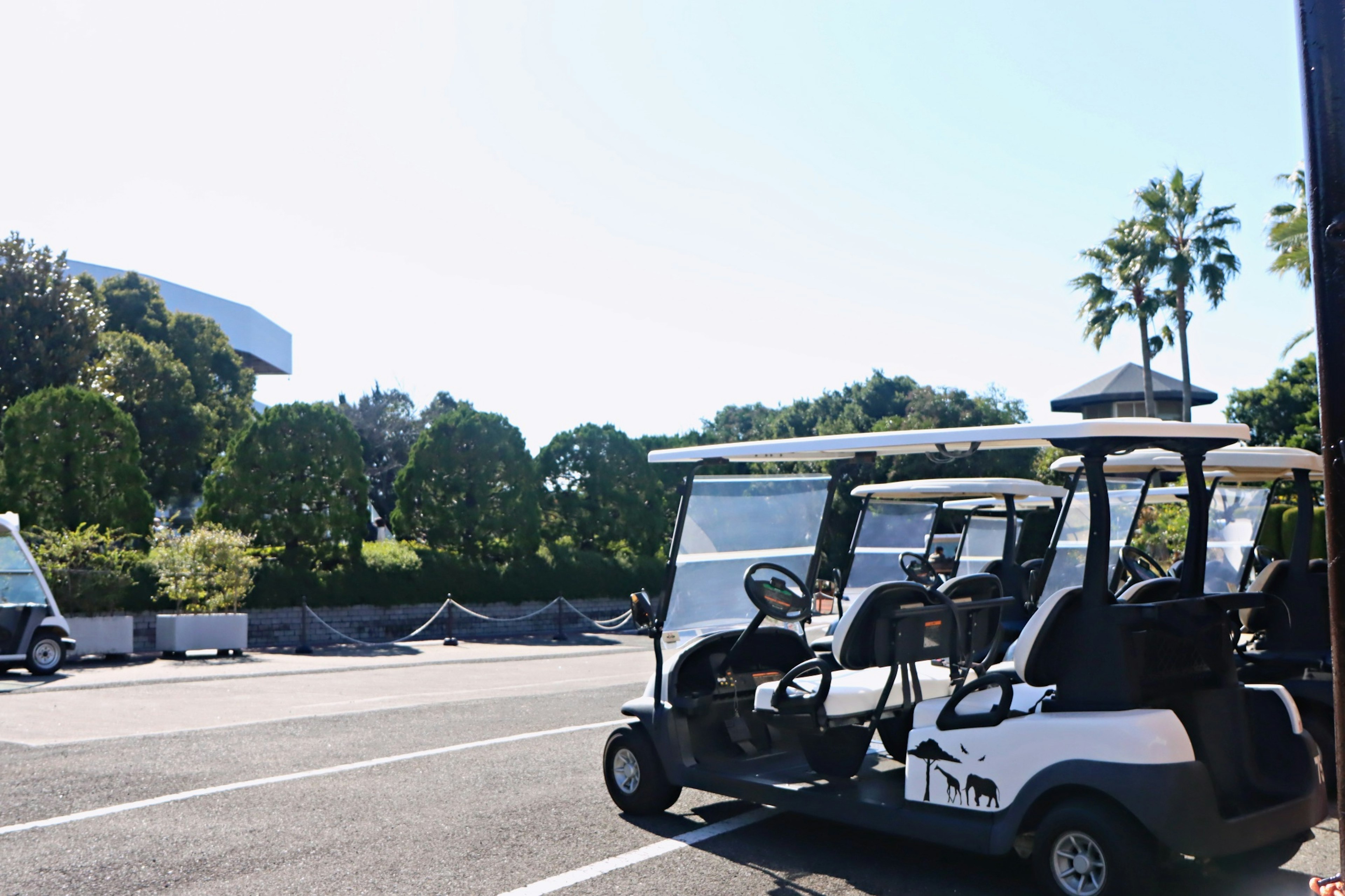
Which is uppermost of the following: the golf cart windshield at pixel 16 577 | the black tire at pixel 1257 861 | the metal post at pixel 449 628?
the golf cart windshield at pixel 16 577

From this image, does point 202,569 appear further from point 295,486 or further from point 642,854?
point 642,854

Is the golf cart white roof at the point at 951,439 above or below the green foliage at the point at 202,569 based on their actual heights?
above

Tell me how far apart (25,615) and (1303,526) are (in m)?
14.0

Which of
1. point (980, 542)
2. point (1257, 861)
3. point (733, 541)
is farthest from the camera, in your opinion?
point (980, 542)

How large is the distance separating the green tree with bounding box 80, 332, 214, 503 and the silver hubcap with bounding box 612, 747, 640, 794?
3011 cm

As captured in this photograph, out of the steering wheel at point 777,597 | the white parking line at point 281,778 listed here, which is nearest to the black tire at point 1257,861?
the steering wheel at point 777,597

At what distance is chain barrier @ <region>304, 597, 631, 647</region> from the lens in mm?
21094

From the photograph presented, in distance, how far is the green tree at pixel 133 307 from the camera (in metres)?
38.0

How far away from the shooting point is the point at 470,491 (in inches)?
1028

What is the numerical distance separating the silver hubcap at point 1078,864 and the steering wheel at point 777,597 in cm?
195

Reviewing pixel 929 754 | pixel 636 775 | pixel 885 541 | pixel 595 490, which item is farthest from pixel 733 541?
pixel 595 490

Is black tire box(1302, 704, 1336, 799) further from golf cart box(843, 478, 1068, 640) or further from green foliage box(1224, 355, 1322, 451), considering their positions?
green foliage box(1224, 355, 1322, 451)

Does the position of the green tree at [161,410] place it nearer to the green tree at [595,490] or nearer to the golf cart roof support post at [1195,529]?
the green tree at [595,490]

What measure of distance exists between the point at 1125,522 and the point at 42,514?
17623 mm
